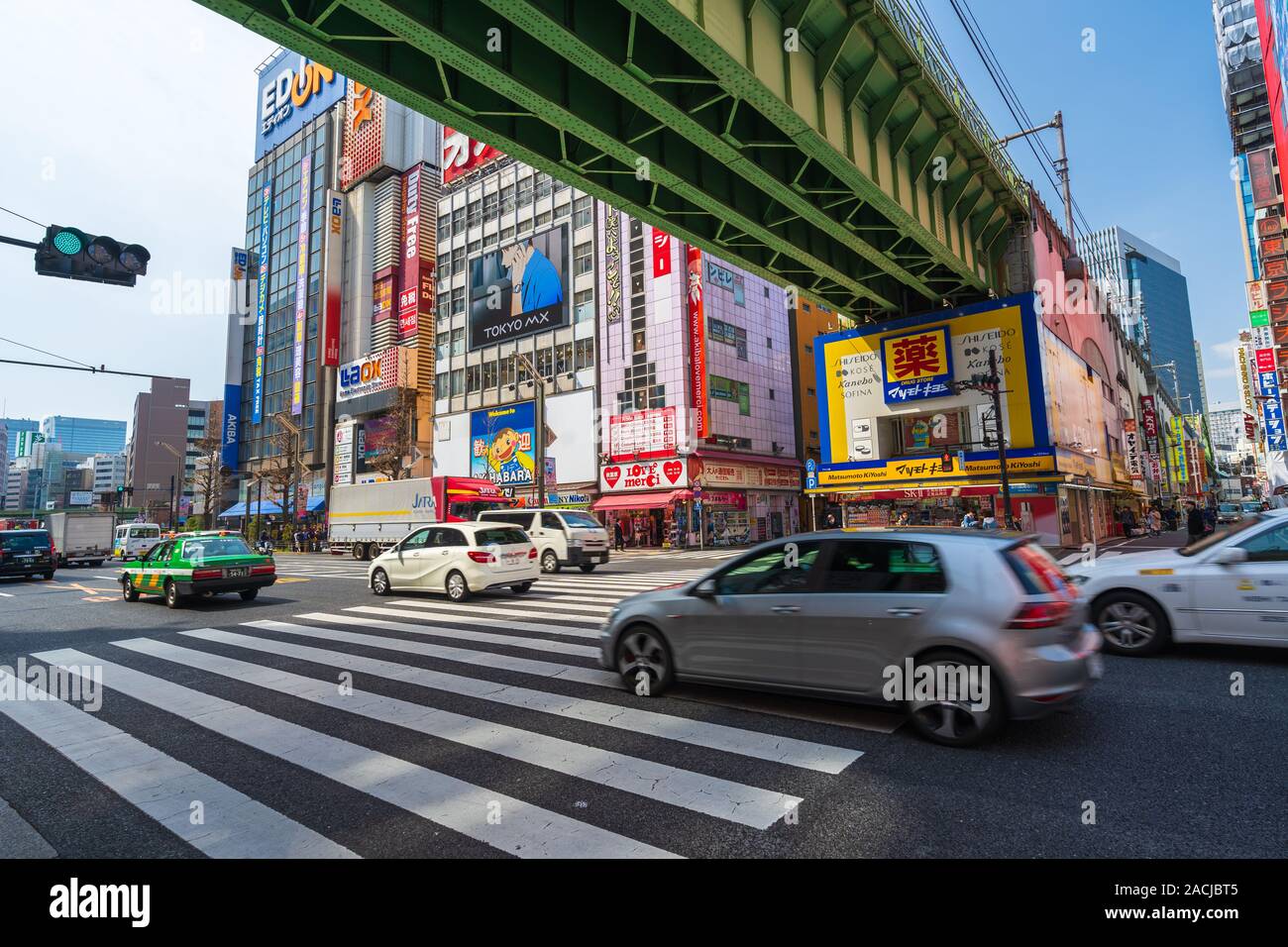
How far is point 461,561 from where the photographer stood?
1270 cm

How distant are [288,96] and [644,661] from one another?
3668 inches

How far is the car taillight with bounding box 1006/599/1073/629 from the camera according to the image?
425cm

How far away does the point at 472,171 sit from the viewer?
5244cm

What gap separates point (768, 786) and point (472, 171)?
5789 centimetres

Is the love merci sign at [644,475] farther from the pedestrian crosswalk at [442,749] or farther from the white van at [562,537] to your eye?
the pedestrian crosswalk at [442,749]

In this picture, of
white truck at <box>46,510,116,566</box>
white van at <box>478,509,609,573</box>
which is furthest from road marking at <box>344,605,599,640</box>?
white truck at <box>46,510,116,566</box>

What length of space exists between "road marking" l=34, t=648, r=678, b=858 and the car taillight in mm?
2907

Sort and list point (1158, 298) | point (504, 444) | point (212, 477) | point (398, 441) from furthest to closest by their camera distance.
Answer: point (1158, 298), point (212, 477), point (398, 441), point (504, 444)

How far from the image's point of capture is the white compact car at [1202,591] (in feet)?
20.4

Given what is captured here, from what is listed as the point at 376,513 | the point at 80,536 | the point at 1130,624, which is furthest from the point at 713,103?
the point at 80,536

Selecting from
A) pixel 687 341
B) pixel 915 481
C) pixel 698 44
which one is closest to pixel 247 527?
pixel 687 341

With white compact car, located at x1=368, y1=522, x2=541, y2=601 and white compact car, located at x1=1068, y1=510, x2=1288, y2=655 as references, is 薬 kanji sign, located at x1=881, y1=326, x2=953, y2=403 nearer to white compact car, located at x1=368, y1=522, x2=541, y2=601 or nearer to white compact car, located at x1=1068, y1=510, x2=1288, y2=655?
white compact car, located at x1=368, y1=522, x2=541, y2=601

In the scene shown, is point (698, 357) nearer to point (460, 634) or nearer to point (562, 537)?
point (562, 537)

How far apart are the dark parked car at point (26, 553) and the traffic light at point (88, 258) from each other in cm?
2062
